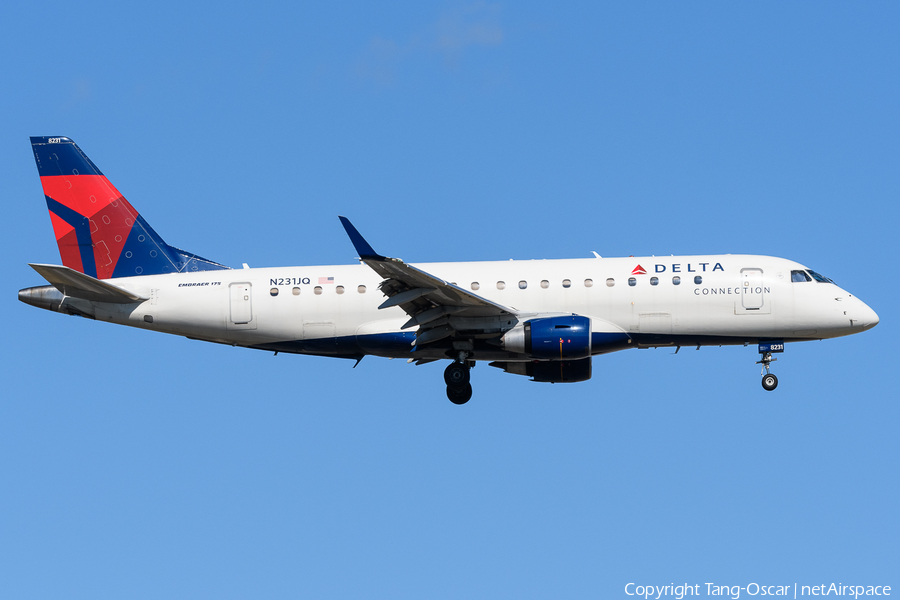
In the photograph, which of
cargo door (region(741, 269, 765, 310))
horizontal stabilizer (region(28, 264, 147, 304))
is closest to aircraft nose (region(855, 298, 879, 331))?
cargo door (region(741, 269, 765, 310))

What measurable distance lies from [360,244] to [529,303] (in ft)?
23.6

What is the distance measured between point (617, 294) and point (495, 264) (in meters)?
4.31

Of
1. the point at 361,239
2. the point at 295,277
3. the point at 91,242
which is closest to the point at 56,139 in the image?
the point at 91,242

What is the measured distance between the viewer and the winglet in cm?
2698

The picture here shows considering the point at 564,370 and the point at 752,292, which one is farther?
the point at 564,370

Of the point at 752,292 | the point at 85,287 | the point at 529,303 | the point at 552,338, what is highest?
the point at 752,292

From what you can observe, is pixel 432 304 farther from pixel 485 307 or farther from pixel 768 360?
pixel 768 360

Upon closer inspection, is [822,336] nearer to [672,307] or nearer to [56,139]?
[672,307]

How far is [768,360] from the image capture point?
32.8m

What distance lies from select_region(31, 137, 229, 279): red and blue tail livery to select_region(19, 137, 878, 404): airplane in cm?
11

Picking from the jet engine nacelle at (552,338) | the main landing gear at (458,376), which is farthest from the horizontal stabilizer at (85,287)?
the jet engine nacelle at (552,338)

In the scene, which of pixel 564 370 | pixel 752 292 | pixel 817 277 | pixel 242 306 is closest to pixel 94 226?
pixel 242 306

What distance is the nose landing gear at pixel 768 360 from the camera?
32.7 m

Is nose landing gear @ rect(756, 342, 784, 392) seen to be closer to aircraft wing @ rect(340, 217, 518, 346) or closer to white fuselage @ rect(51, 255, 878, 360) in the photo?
white fuselage @ rect(51, 255, 878, 360)
